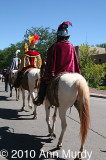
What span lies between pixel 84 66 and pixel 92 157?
29132mm

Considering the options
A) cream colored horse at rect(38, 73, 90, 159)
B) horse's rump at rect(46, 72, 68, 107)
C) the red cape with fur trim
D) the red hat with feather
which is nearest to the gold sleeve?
the red hat with feather

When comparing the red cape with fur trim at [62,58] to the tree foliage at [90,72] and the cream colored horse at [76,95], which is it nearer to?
Answer: the cream colored horse at [76,95]

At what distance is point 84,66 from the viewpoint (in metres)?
32.7

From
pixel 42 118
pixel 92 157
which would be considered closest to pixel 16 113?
pixel 42 118

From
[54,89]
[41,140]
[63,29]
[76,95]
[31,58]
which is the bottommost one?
[41,140]

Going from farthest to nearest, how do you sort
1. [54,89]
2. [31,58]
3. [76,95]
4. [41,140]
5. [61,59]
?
[31,58], [41,140], [61,59], [54,89], [76,95]

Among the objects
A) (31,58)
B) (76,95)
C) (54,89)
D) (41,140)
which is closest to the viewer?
(76,95)

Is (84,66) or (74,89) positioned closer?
(74,89)

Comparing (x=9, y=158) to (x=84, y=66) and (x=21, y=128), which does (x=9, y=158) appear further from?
(x=84, y=66)

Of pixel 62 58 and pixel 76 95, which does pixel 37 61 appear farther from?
pixel 76 95

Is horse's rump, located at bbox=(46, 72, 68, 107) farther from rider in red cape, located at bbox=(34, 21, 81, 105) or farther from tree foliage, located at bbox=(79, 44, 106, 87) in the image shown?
tree foliage, located at bbox=(79, 44, 106, 87)

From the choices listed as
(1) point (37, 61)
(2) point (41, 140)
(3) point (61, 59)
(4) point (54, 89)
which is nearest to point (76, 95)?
(4) point (54, 89)

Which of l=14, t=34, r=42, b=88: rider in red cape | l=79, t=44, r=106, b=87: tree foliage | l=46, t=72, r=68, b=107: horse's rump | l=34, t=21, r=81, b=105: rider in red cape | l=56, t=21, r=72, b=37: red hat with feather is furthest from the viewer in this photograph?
l=79, t=44, r=106, b=87: tree foliage

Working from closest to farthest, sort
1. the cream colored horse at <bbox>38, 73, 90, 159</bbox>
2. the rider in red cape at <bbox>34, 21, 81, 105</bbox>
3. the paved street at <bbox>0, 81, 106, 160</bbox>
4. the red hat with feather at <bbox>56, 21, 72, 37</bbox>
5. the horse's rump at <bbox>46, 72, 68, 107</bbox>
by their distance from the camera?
the cream colored horse at <bbox>38, 73, 90, 159</bbox>
the paved street at <bbox>0, 81, 106, 160</bbox>
the horse's rump at <bbox>46, 72, 68, 107</bbox>
the rider in red cape at <bbox>34, 21, 81, 105</bbox>
the red hat with feather at <bbox>56, 21, 72, 37</bbox>
